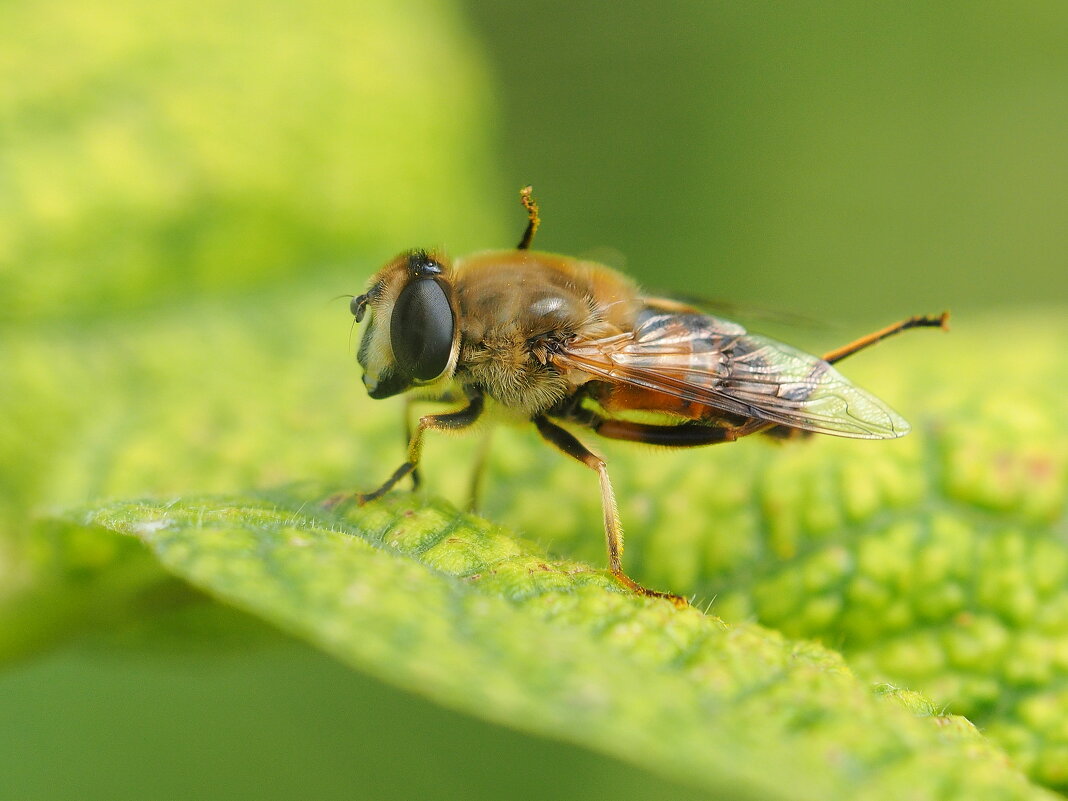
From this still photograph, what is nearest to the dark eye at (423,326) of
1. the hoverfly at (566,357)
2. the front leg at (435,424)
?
the hoverfly at (566,357)

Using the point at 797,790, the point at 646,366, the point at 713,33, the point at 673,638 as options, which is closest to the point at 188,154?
the point at 646,366

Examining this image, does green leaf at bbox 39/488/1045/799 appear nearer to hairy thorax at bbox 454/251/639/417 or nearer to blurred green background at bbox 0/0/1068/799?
hairy thorax at bbox 454/251/639/417

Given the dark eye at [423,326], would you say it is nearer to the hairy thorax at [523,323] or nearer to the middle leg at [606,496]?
the hairy thorax at [523,323]

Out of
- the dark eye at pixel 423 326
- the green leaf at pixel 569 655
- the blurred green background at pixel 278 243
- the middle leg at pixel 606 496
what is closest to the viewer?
the green leaf at pixel 569 655

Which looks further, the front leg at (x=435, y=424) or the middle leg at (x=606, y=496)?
the front leg at (x=435, y=424)

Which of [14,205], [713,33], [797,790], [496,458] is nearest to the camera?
[797,790]

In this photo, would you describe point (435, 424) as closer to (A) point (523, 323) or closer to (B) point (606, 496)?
(A) point (523, 323)

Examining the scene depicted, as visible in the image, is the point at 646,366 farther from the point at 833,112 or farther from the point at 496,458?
the point at 833,112
